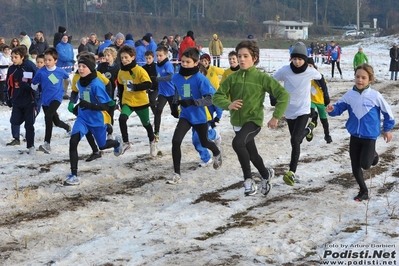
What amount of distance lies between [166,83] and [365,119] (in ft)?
14.3

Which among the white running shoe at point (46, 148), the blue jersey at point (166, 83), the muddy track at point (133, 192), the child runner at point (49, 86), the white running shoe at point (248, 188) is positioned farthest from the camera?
the blue jersey at point (166, 83)

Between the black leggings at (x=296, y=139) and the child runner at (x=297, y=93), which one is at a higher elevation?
the child runner at (x=297, y=93)

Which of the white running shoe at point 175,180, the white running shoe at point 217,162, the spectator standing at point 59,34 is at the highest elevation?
the spectator standing at point 59,34

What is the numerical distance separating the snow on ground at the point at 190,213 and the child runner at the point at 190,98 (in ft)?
1.80

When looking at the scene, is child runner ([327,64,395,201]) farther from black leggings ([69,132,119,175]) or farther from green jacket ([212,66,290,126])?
black leggings ([69,132,119,175])

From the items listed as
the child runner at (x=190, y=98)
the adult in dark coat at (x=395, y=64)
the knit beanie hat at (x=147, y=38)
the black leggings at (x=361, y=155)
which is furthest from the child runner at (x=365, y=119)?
the adult in dark coat at (x=395, y=64)

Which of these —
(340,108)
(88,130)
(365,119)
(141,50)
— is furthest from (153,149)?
(141,50)

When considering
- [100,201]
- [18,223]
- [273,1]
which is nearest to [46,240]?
[18,223]

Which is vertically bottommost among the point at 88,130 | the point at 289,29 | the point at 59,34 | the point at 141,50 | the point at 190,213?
the point at 190,213

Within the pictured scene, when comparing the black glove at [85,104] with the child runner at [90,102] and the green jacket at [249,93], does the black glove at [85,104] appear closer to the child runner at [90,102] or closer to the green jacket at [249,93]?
the child runner at [90,102]

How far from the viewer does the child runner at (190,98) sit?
8008 millimetres

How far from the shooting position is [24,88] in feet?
33.2

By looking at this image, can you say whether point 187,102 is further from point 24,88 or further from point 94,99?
point 24,88

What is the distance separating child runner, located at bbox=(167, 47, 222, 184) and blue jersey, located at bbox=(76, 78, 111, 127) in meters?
1.02
